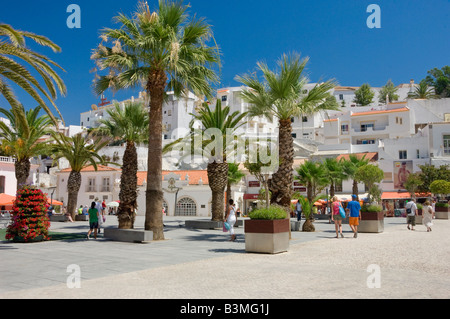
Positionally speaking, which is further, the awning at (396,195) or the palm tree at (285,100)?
the awning at (396,195)

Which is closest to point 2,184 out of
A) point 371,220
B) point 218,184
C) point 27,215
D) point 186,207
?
A: point 186,207

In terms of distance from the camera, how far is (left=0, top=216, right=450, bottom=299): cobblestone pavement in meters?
6.30

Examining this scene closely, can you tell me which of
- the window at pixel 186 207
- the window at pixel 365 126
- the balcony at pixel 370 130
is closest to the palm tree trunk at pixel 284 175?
the window at pixel 186 207

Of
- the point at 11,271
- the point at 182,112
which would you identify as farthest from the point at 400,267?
the point at 182,112

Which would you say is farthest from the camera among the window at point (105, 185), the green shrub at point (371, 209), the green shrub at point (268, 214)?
the window at point (105, 185)

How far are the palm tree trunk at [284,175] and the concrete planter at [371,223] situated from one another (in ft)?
18.9

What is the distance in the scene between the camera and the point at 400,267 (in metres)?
8.89

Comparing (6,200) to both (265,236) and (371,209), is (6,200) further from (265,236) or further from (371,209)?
(371,209)

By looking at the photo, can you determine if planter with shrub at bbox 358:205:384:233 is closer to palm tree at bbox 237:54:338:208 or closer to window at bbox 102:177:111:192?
palm tree at bbox 237:54:338:208

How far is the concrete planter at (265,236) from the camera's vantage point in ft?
37.5

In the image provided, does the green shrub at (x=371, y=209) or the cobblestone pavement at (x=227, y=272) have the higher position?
the green shrub at (x=371, y=209)

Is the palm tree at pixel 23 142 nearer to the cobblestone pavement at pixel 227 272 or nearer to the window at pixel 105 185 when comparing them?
the cobblestone pavement at pixel 227 272
